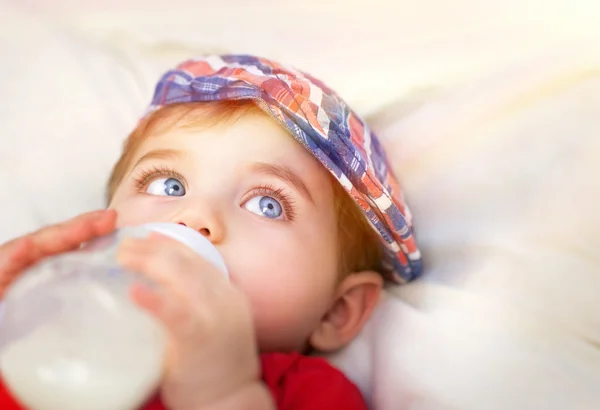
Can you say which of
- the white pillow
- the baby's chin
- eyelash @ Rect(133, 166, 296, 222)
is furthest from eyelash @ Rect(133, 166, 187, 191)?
the white pillow

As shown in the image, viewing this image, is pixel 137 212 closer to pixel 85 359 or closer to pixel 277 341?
pixel 277 341

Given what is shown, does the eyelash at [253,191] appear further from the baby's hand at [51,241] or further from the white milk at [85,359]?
the white milk at [85,359]

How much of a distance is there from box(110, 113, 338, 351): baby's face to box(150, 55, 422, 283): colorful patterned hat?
4 centimetres

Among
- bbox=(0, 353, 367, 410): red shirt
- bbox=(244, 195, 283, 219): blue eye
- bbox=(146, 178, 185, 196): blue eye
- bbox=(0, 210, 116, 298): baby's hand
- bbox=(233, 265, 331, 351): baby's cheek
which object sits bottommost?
bbox=(0, 353, 367, 410): red shirt

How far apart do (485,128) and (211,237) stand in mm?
497

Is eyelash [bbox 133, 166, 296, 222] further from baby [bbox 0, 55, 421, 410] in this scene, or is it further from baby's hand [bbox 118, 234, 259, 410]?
baby's hand [bbox 118, 234, 259, 410]

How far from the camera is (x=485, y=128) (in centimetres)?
103

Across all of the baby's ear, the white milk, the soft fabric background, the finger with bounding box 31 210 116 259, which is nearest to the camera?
the white milk

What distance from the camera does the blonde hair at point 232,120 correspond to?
2.91 feet

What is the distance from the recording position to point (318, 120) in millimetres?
862

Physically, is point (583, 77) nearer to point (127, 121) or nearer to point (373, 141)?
point (373, 141)

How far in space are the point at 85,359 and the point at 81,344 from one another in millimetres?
12

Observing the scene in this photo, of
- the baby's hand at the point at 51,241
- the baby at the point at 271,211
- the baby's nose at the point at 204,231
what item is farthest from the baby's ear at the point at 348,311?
the baby's hand at the point at 51,241

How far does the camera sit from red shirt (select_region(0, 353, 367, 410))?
2.50 feet
